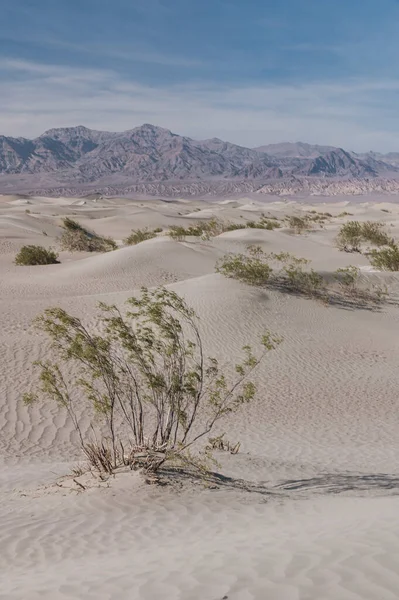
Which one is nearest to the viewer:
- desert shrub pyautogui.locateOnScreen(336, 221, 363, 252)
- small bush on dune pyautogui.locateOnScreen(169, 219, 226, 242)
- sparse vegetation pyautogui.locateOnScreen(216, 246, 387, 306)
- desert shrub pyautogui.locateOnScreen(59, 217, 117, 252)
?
sparse vegetation pyautogui.locateOnScreen(216, 246, 387, 306)

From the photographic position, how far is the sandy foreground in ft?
14.8

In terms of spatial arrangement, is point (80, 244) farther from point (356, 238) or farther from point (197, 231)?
point (356, 238)

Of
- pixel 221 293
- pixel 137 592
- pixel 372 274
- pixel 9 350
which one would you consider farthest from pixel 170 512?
pixel 372 274

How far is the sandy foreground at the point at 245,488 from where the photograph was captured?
450 cm

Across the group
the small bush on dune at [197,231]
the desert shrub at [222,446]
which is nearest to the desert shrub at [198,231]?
the small bush on dune at [197,231]

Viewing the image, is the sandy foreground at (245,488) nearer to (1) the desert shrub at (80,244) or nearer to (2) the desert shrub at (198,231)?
(1) the desert shrub at (80,244)

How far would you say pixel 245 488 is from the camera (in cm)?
860

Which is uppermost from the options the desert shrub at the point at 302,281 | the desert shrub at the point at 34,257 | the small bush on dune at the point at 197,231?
the small bush on dune at the point at 197,231

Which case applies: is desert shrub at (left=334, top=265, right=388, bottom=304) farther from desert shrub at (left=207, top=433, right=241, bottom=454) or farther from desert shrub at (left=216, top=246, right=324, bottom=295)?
desert shrub at (left=207, top=433, right=241, bottom=454)

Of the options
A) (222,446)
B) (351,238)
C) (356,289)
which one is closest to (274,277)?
(356,289)

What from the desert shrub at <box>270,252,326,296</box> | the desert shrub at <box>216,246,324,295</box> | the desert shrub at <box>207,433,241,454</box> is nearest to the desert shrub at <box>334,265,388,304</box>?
the desert shrub at <box>270,252,326,296</box>

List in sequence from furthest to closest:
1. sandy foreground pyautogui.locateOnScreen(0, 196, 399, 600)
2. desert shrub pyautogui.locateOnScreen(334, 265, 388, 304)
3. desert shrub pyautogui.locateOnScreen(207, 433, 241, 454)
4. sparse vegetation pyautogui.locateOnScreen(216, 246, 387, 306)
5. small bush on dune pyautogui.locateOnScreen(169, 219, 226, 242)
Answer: small bush on dune pyautogui.locateOnScreen(169, 219, 226, 242)
desert shrub pyautogui.locateOnScreen(334, 265, 388, 304)
sparse vegetation pyautogui.locateOnScreen(216, 246, 387, 306)
desert shrub pyautogui.locateOnScreen(207, 433, 241, 454)
sandy foreground pyautogui.locateOnScreen(0, 196, 399, 600)

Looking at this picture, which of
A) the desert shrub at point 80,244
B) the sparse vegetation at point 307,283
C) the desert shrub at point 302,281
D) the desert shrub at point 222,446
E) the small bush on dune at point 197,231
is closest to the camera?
the desert shrub at point 222,446

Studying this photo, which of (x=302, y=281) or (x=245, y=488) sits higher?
(x=302, y=281)
